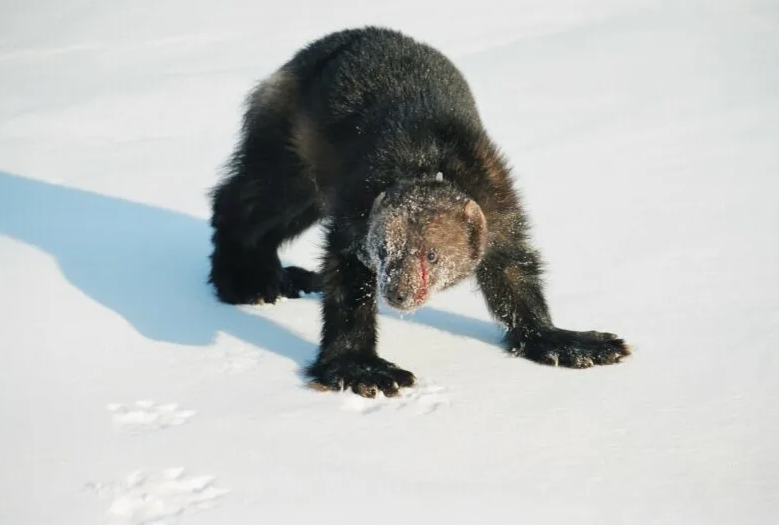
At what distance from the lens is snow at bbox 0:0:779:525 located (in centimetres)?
307

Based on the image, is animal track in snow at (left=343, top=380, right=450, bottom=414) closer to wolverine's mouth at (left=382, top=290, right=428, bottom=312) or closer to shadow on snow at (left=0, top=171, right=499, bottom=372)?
wolverine's mouth at (left=382, top=290, right=428, bottom=312)

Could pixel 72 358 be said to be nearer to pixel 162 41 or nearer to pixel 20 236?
pixel 20 236

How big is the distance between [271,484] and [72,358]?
153cm

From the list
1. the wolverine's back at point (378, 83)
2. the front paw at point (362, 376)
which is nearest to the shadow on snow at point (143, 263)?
the front paw at point (362, 376)

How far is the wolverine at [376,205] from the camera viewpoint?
155 inches

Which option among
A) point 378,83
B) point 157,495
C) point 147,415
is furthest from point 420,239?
point 157,495

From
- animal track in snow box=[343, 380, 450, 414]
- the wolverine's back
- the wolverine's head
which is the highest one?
the wolverine's back

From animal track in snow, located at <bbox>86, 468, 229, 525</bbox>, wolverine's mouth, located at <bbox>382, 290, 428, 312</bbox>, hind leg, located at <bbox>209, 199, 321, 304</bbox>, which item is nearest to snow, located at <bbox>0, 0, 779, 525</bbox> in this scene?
animal track in snow, located at <bbox>86, 468, 229, 525</bbox>

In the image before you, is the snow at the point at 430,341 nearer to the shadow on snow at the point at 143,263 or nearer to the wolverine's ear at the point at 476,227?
the shadow on snow at the point at 143,263

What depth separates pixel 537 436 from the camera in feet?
11.3

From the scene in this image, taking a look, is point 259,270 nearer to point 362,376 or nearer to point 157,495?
point 362,376

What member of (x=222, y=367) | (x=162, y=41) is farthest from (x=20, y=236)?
(x=162, y=41)

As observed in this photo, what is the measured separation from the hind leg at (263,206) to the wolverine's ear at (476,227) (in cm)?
137

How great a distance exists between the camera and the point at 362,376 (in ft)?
13.1
